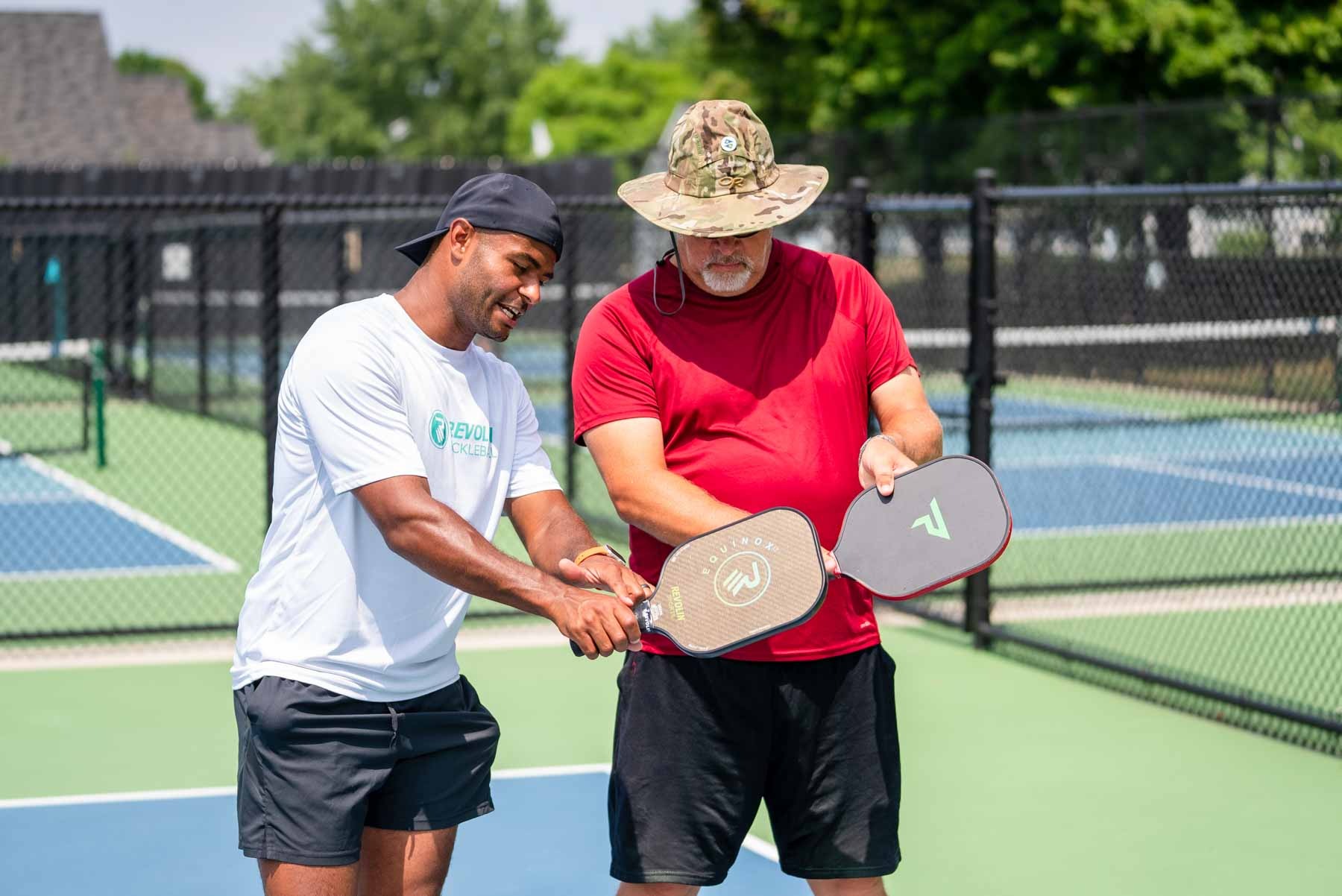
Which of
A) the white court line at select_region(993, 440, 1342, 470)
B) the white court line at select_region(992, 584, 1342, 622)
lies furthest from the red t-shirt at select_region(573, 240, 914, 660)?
the white court line at select_region(993, 440, 1342, 470)

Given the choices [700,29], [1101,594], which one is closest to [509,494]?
[1101,594]

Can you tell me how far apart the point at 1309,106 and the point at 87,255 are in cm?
1817

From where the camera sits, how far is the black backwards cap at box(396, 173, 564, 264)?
329cm

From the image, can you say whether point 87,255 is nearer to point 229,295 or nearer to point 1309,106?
point 229,295

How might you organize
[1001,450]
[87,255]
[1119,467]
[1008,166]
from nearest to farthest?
[1119,467] → [1001,450] → [1008,166] → [87,255]

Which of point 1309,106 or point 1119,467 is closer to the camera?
point 1119,467

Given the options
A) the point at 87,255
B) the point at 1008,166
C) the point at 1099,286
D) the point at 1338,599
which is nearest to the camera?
the point at 1338,599

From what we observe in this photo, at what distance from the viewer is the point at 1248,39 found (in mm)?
21469

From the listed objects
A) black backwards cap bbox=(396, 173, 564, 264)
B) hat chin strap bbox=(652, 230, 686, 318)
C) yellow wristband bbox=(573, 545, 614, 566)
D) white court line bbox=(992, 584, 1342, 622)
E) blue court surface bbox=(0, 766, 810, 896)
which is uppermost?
black backwards cap bbox=(396, 173, 564, 264)

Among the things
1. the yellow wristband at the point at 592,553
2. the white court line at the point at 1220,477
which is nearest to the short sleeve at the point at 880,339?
the yellow wristband at the point at 592,553

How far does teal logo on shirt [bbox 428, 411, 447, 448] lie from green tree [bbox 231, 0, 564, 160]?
284 ft

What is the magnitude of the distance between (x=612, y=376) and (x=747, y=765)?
908mm

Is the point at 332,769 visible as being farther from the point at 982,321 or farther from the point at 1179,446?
the point at 1179,446

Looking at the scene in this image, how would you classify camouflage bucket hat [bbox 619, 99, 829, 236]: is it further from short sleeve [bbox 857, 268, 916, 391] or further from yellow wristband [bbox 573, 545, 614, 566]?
yellow wristband [bbox 573, 545, 614, 566]
